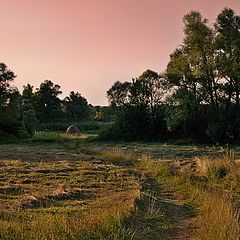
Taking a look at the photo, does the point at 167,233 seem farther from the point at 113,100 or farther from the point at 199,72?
the point at 113,100

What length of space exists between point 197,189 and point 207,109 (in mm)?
32553

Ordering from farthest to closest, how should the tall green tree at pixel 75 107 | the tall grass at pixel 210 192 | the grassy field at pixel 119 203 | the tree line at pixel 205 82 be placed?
1. the tall green tree at pixel 75 107
2. the tree line at pixel 205 82
3. the grassy field at pixel 119 203
4. the tall grass at pixel 210 192

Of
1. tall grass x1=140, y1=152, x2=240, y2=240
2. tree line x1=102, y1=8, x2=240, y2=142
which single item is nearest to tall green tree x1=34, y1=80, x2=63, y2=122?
tree line x1=102, y1=8, x2=240, y2=142

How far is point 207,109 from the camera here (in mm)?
44906

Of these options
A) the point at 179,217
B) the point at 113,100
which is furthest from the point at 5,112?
the point at 179,217

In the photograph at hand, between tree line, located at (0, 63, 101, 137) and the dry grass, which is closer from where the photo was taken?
the dry grass

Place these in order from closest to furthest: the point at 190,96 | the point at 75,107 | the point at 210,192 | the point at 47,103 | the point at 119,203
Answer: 1. the point at 119,203
2. the point at 210,192
3. the point at 190,96
4. the point at 47,103
5. the point at 75,107

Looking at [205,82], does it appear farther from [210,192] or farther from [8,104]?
[210,192]

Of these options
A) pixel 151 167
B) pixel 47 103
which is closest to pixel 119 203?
pixel 151 167

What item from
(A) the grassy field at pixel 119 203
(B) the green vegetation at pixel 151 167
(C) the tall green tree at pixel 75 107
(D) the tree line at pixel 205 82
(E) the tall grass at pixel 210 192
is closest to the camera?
(E) the tall grass at pixel 210 192

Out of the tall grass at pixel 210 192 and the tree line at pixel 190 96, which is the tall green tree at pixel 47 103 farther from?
the tall grass at pixel 210 192

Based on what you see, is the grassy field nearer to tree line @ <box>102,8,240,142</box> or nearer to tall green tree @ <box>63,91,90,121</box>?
tree line @ <box>102,8,240,142</box>

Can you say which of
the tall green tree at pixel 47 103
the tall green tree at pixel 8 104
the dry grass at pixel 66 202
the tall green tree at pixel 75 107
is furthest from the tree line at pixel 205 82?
the tall green tree at pixel 75 107

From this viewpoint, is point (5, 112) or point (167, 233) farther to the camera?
point (5, 112)
